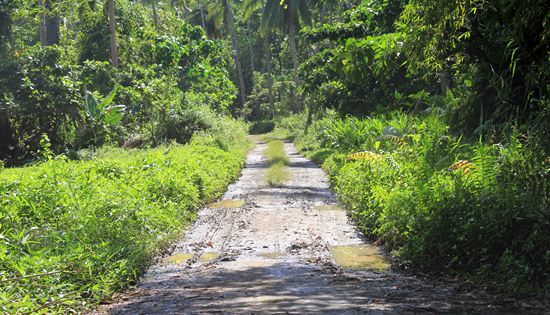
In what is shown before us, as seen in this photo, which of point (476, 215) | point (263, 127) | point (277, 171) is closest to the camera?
point (476, 215)

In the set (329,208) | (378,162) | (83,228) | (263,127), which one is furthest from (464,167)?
(263,127)

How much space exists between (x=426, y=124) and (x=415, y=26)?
4.60 m

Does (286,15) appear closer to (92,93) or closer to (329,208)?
(92,93)

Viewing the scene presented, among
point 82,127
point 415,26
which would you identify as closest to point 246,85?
point 82,127

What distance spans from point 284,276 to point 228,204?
21.1 ft

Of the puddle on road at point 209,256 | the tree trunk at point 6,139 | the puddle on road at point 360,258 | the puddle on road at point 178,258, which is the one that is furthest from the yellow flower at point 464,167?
Answer: the tree trunk at point 6,139

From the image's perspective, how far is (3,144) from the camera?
2231 centimetres

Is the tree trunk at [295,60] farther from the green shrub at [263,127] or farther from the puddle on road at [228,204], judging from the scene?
the puddle on road at [228,204]

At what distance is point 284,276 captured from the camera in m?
7.12

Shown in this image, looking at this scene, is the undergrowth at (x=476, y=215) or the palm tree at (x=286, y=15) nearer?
the undergrowth at (x=476, y=215)

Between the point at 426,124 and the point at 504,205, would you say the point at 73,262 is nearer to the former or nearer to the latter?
the point at 504,205

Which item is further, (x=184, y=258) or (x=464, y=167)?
(x=184, y=258)

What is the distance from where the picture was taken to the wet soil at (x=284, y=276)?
5.62m

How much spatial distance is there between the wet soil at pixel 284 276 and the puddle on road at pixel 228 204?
0.98 ft
